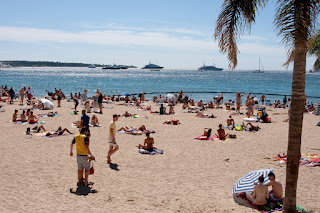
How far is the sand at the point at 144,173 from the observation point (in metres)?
6.32

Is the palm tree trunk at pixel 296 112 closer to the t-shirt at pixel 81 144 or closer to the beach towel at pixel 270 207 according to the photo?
the beach towel at pixel 270 207

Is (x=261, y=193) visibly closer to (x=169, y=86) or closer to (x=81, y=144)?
(x=81, y=144)

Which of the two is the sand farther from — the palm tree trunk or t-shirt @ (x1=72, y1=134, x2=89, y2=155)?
the palm tree trunk

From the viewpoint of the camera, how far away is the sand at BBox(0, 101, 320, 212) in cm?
632

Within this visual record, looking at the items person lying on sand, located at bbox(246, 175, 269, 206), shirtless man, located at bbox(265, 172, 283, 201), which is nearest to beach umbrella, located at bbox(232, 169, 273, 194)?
shirtless man, located at bbox(265, 172, 283, 201)

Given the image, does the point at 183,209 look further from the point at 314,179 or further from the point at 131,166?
the point at 314,179

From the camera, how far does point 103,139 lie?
12.9 metres

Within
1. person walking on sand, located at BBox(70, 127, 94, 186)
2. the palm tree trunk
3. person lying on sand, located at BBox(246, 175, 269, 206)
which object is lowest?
person lying on sand, located at BBox(246, 175, 269, 206)

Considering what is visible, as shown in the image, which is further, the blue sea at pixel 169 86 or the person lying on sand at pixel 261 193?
the blue sea at pixel 169 86

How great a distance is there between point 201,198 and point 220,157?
4.01m

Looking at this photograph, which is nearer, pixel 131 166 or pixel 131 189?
pixel 131 189

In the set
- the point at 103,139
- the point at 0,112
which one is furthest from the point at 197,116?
the point at 0,112

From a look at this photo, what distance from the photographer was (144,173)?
8609 millimetres

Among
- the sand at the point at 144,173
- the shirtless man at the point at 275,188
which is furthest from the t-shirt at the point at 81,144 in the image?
the shirtless man at the point at 275,188
